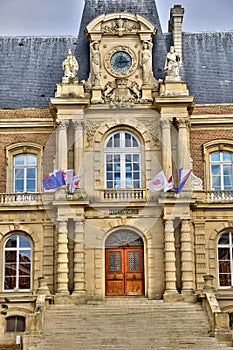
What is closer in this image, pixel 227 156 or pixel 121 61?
pixel 121 61

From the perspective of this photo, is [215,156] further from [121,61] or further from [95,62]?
[95,62]

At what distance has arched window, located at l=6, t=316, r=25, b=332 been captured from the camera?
111 feet

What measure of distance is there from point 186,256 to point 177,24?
1381 centimetres

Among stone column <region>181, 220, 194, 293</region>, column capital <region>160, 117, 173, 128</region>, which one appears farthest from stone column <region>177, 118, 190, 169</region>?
stone column <region>181, 220, 194, 293</region>

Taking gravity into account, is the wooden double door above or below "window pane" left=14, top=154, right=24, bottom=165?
below

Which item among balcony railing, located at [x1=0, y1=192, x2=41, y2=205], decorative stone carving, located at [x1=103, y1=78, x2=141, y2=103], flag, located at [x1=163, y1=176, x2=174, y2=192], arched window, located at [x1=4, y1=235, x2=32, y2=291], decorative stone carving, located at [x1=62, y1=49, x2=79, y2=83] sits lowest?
arched window, located at [x1=4, y1=235, x2=32, y2=291]

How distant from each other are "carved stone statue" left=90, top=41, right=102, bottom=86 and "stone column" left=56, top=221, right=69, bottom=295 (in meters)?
7.20

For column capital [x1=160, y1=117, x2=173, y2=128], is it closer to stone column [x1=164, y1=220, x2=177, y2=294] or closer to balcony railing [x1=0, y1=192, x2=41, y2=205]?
stone column [x1=164, y1=220, x2=177, y2=294]

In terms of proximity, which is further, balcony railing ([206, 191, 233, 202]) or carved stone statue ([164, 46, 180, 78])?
carved stone statue ([164, 46, 180, 78])

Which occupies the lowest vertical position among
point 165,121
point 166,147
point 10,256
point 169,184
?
point 10,256

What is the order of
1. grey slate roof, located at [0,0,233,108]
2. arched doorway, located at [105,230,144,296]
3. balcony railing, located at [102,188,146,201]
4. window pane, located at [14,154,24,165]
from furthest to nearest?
grey slate roof, located at [0,0,233,108]
window pane, located at [14,154,24,165]
balcony railing, located at [102,188,146,201]
arched doorway, located at [105,230,144,296]

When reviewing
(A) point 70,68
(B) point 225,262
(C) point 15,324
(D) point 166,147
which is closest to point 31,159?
(A) point 70,68

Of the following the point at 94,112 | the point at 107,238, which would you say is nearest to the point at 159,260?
the point at 107,238

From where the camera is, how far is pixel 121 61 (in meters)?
36.6
